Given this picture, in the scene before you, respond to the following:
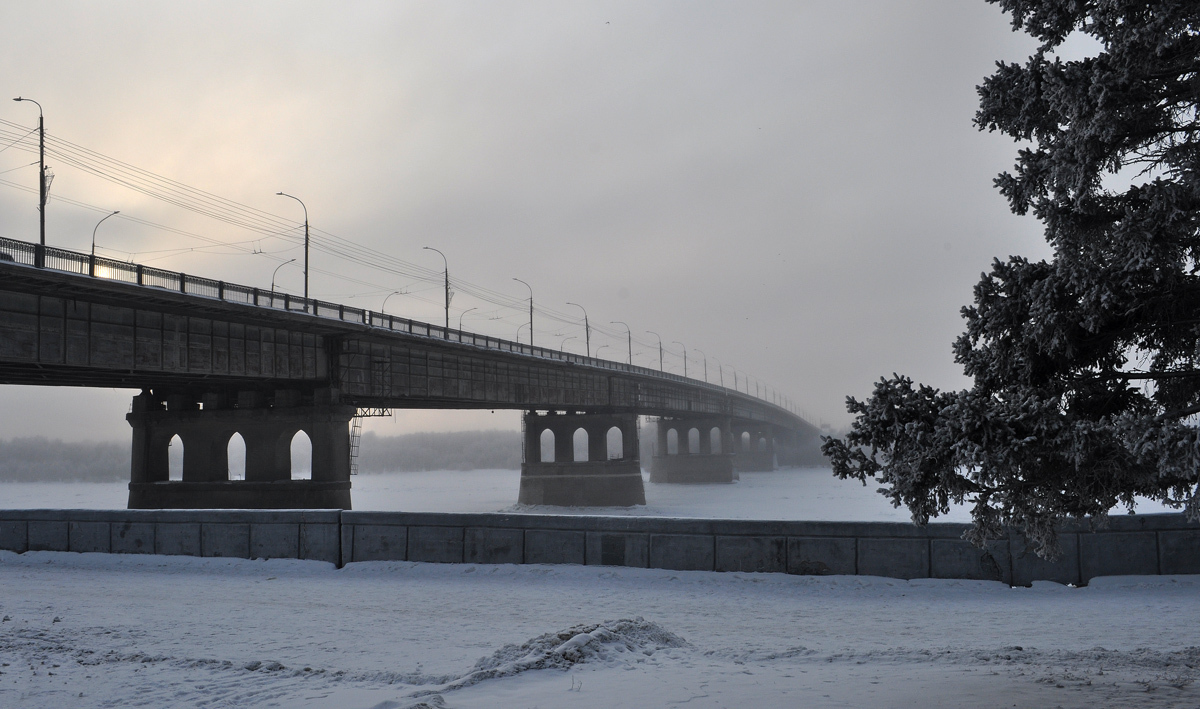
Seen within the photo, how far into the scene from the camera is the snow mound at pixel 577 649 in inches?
378

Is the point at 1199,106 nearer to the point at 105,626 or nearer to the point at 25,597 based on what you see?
the point at 105,626

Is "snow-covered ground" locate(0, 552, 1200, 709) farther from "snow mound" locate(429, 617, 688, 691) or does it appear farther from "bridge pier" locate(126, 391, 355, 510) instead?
"bridge pier" locate(126, 391, 355, 510)

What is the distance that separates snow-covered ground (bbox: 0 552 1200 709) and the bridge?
1450 centimetres

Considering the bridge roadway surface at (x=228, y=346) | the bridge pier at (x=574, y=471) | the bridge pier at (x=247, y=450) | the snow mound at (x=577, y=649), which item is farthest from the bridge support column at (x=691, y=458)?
the snow mound at (x=577, y=649)

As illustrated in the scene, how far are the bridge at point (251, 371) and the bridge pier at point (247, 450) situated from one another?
0.07 metres

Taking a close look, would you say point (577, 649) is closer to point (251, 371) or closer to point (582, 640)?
point (582, 640)

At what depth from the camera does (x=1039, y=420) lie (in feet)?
25.0

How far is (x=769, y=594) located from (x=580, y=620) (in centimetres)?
411

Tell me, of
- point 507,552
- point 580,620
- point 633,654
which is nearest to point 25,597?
point 507,552

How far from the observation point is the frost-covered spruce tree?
7605 mm

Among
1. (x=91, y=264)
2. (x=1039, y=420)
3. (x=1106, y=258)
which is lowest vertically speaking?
(x=1039, y=420)

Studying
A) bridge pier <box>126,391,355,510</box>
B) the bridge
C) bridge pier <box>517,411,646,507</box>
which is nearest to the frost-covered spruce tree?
the bridge

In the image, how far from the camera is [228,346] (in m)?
37.2

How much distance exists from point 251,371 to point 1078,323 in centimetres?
3586
